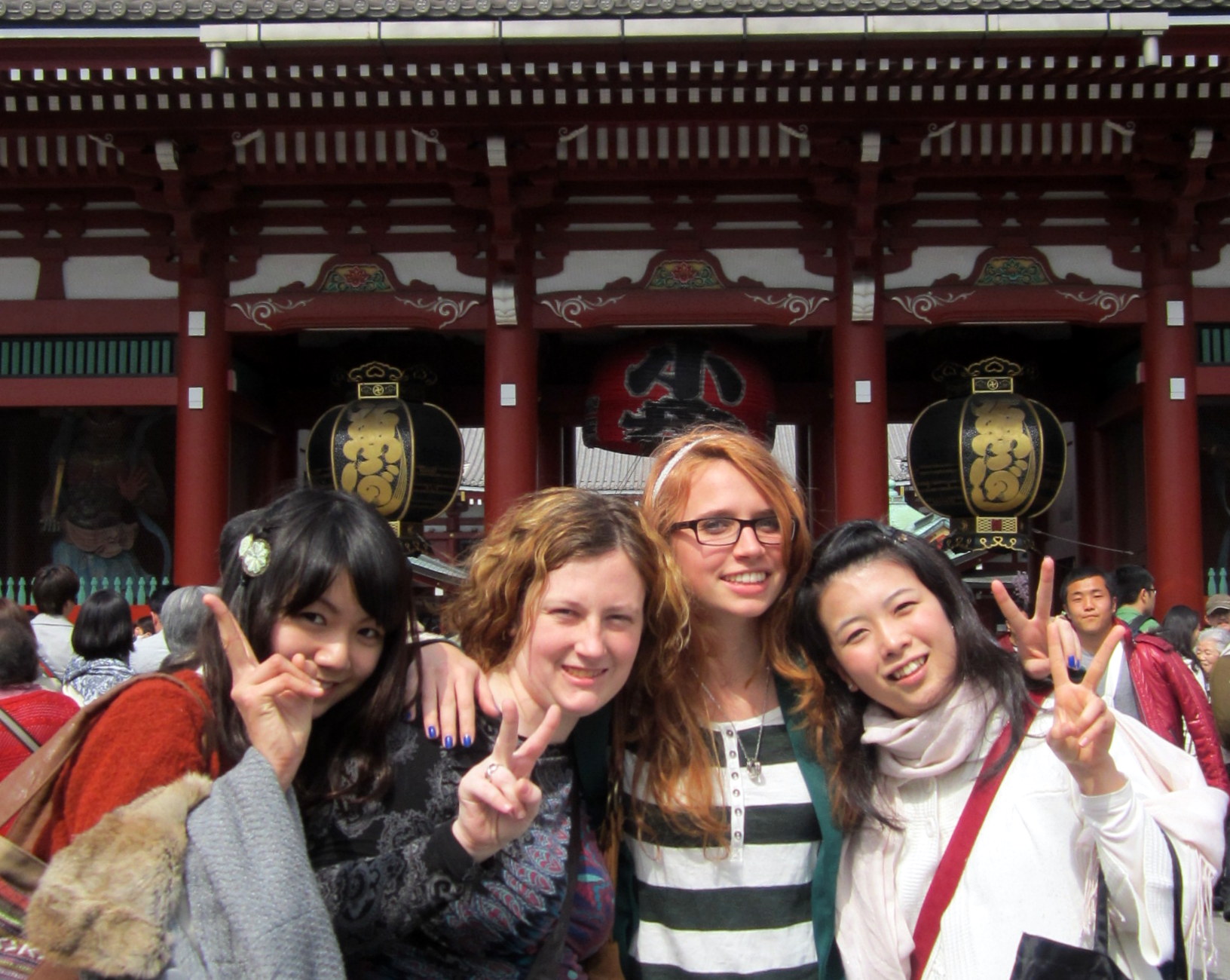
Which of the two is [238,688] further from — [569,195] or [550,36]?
[569,195]

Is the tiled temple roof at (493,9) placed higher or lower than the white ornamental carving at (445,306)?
higher

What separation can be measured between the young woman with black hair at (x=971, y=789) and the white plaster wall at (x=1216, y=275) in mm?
5844

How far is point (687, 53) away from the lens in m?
5.55

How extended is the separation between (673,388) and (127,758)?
5.72m

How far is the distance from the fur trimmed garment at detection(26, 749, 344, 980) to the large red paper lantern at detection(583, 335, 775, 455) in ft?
18.4

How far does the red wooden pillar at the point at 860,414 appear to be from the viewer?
6555 millimetres

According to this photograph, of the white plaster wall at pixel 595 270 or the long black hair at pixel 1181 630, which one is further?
the white plaster wall at pixel 595 270

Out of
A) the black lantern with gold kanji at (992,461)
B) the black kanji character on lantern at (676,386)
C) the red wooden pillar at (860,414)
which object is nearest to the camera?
the red wooden pillar at (860,414)

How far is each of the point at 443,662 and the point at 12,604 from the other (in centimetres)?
231

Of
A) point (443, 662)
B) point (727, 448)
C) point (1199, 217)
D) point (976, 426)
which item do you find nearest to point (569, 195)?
point (976, 426)

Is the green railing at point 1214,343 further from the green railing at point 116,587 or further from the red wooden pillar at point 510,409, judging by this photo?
the green railing at point 116,587

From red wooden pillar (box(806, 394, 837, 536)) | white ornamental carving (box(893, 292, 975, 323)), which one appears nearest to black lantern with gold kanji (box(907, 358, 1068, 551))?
white ornamental carving (box(893, 292, 975, 323))

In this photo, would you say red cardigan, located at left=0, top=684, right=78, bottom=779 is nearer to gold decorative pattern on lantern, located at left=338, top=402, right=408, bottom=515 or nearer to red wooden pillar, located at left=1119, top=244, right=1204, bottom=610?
gold decorative pattern on lantern, located at left=338, top=402, right=408, bottom=515

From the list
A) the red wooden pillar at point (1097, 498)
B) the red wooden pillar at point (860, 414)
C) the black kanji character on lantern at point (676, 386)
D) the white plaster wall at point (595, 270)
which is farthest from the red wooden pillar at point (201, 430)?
the red wooden pillar at point (1097, 498)
